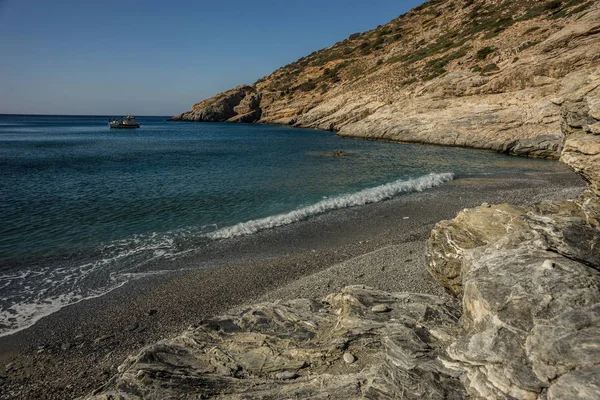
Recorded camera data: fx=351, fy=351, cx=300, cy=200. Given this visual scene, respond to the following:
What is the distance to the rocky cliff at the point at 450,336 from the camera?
452 cm

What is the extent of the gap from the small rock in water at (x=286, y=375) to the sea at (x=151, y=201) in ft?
26.7

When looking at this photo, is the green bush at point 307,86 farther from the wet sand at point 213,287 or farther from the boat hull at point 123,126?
the wet sand at point 213,287

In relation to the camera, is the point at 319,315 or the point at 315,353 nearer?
the point at 315,353

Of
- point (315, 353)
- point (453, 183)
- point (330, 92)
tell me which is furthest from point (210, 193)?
point (330, 92)

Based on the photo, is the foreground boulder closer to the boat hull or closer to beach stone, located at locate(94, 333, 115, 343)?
beach stone, located at locate(94, 333, 115, 343)

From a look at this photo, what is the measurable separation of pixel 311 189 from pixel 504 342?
2083 cm

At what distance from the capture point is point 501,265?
6.19 m

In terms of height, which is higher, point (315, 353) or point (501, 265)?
point (501, 265)

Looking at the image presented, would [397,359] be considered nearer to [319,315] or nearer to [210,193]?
[319,315]

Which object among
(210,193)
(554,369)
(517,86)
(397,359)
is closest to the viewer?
(554,369)

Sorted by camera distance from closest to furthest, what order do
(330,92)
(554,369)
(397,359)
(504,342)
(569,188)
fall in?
(554,369)
(504,342)
(397,359)
(569,188)
(330,92)

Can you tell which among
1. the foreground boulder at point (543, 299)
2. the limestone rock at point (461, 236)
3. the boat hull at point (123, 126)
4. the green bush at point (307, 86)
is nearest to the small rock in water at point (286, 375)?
the foreground boulder at point (543, 299)

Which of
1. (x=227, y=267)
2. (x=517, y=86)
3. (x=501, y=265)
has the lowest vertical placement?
(x=227, y=267)

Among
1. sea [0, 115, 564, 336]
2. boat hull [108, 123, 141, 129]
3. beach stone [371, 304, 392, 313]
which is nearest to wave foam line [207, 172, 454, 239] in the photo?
sea [0, 115, 564, 336]
